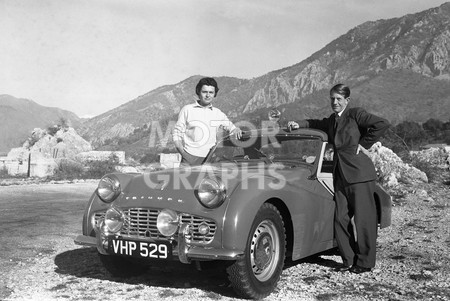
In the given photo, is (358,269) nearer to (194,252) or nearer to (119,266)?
(194,252)

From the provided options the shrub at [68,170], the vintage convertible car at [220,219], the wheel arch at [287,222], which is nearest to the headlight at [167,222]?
the vintage convertible car at [220,219]

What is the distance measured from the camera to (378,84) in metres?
76.4

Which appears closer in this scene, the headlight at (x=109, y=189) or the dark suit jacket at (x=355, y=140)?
the headlight at (x=109, y=189)

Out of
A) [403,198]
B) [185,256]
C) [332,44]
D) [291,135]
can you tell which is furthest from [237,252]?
[332,44]

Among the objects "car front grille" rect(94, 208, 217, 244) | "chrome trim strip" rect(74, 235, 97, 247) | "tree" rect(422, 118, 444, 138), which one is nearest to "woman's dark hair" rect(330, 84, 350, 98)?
"car front grille" rect(94, 208, 217, 244)

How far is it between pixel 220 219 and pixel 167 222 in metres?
0.44

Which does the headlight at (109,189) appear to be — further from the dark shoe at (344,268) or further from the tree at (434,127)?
Answer: the tree at (434,127)

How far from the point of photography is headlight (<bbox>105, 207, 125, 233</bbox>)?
4.44m

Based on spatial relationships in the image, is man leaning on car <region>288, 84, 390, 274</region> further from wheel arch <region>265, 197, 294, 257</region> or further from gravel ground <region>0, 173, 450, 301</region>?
wheel arch <region>265, 197, 294, 257</region>

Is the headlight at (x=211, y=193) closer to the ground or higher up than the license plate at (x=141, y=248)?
higher up

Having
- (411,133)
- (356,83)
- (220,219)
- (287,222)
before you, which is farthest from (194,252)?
(356,83)

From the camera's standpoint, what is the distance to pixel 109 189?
474 centimetres

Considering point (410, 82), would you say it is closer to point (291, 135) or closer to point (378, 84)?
point (378, 84)

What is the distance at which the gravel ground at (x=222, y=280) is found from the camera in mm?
4320
